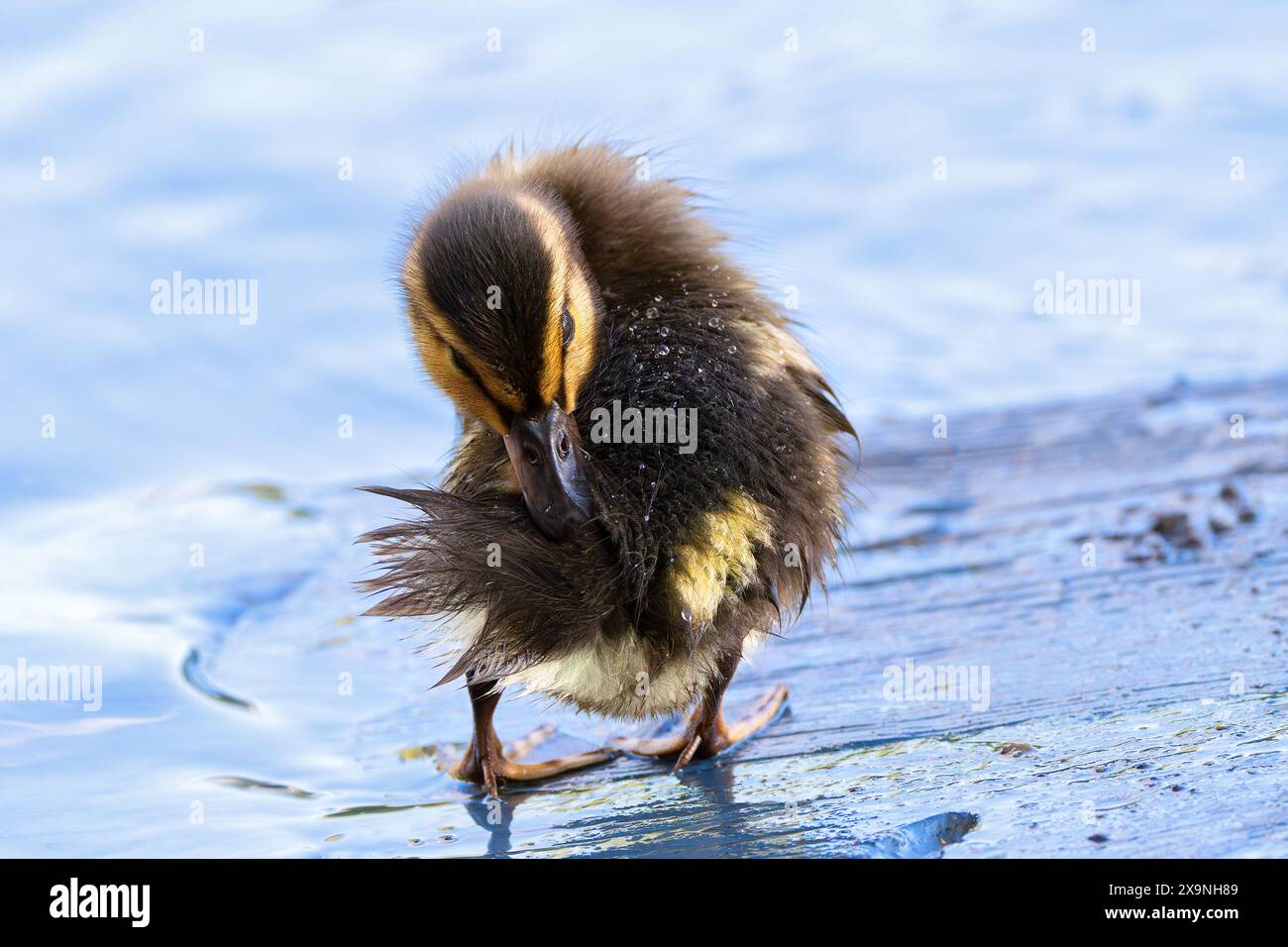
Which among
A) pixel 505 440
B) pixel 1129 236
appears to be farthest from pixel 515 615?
pixel 1129 236

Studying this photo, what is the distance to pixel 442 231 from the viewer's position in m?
3.25

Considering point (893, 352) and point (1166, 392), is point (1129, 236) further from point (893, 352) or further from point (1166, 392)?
point (1166, 392)

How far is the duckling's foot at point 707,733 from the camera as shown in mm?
3709

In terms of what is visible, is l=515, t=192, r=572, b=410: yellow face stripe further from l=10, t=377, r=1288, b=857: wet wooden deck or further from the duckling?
l=10, t=377, r=1288, b=857: wet wooden deck

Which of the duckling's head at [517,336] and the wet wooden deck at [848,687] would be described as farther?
the duckling's head at [517,336]

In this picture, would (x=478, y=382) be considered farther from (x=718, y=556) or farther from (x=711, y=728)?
(x=711, y=728)

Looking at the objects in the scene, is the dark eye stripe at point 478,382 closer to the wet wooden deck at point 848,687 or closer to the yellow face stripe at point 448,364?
the yellow face stripe at point 448,364

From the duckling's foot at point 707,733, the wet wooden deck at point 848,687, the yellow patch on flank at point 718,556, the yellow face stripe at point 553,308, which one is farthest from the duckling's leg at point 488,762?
the yellow face stripe at point 553,308

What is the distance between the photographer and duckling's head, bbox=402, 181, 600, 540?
10.1ft

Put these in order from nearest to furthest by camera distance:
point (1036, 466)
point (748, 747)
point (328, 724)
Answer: point (748, 747)
point (328, 724)
point (1036, 466)

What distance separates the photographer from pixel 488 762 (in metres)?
3.68

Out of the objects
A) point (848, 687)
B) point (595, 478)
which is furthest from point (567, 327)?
point (848, 687)

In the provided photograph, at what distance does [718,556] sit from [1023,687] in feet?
3.30

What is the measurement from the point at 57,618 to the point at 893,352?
4585 mm
